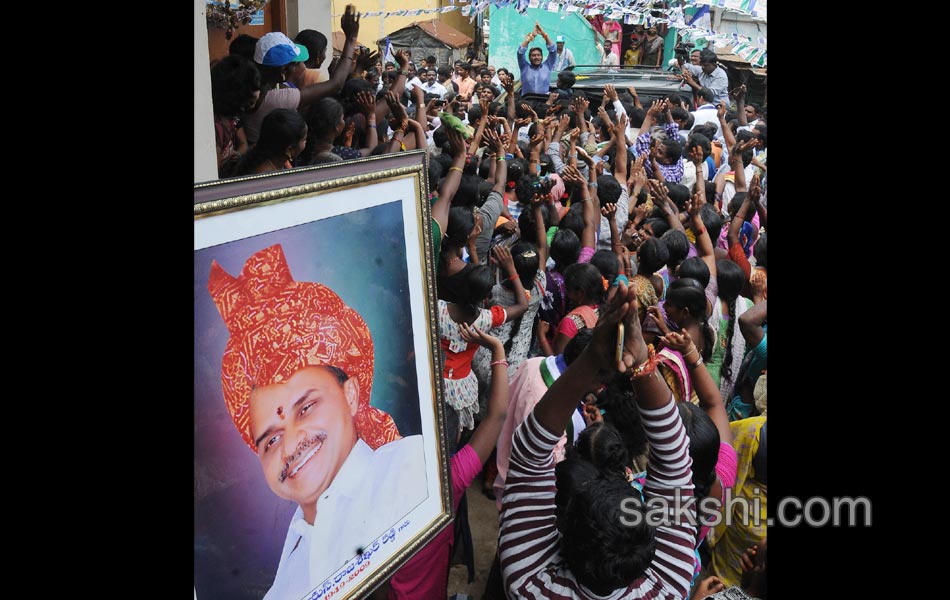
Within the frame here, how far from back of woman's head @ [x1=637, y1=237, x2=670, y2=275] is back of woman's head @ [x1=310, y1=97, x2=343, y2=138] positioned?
1535 millimetres

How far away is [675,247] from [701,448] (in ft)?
6.66

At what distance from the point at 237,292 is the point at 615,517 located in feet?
3.41

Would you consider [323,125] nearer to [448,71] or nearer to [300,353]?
[300,353]

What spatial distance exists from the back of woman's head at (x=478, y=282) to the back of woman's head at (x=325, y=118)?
97 cm

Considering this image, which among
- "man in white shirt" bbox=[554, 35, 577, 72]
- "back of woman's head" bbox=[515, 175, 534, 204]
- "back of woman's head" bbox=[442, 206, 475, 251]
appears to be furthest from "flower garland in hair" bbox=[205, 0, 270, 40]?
"man in white shirt" bbox=[554, 35, 577, 72]

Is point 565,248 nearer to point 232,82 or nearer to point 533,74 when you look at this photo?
point 232,82

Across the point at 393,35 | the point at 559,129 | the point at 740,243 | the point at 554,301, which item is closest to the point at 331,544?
the point at 554,301

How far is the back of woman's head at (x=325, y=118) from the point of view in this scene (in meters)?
3.66

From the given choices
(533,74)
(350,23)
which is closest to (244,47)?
(350,23)

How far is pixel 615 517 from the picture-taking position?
1.87m

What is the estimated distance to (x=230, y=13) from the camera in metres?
5.86

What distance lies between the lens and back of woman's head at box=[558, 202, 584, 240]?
185 inches

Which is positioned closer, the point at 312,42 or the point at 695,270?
the point at 695,270

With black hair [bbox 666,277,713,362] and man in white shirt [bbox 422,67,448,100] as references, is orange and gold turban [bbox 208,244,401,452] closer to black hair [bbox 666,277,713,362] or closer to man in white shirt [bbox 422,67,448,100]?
black hair [bbox 666,277,713,362]
